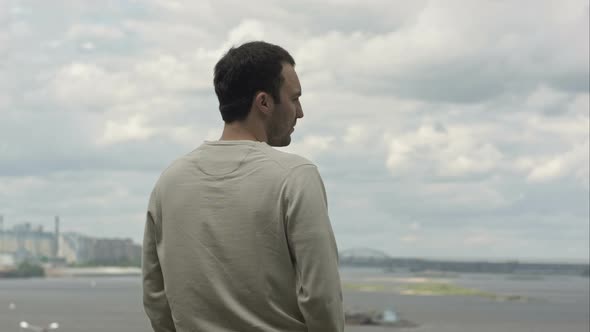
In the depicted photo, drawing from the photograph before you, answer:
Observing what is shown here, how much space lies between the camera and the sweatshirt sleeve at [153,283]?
336 cm

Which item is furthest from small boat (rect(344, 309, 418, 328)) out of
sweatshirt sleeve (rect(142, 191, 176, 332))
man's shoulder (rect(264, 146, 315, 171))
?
man's shoulder (rect(264, 146, 315, 171))

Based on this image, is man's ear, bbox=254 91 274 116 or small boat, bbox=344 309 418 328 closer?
man's ear, bbox=254 91 274 116

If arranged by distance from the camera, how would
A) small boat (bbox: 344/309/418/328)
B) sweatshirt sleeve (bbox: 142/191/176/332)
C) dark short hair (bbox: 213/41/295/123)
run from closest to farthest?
dark short hair (bbox: 213/41/295/123)
sweatshirt sleeve (bbox: 142/191/176/332)
small boat (bbox: 344/309/418/328)

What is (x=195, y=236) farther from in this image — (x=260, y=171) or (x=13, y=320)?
(x=13, y=320)

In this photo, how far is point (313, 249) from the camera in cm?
294

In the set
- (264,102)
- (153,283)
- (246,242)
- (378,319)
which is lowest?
(378,319)

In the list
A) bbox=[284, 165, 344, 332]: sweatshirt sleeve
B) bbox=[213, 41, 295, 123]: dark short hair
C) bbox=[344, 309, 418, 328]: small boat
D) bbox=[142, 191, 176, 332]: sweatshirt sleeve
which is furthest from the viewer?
bbox=[344, 309, 418, 328]: small boat

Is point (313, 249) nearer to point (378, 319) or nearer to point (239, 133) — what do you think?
point (239, 133)

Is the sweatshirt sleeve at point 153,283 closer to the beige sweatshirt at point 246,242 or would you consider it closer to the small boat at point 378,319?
the beige sweatshirt at point 246,242

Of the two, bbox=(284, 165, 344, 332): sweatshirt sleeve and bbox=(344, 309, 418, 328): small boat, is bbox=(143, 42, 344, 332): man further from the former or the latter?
bbox=(344, 309, 418, 328): small boat

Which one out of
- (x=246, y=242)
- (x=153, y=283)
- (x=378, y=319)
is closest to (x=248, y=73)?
(x=246, y=242)

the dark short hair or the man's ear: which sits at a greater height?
the dark short hair

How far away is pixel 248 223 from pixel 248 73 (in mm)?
407

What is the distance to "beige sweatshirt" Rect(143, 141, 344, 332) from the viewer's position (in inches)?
116
